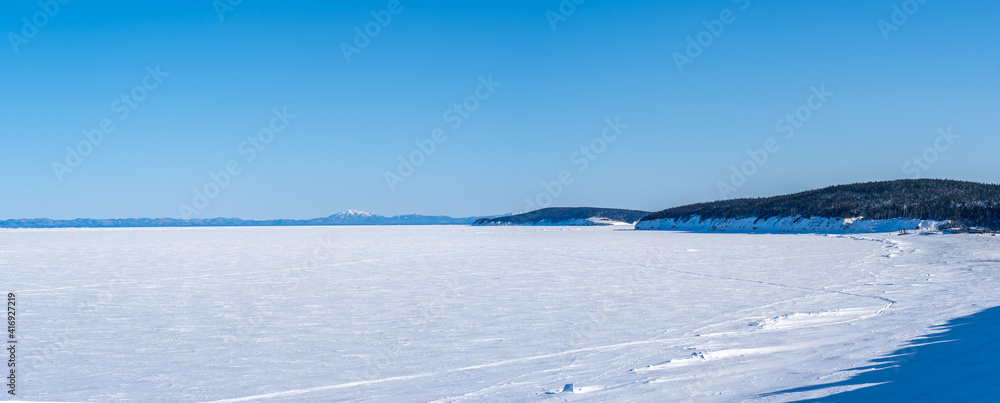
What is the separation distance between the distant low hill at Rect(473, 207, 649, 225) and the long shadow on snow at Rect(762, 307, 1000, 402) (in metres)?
135

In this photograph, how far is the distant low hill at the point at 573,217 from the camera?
151 metres

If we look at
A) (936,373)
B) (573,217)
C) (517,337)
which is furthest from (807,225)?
(573,217)

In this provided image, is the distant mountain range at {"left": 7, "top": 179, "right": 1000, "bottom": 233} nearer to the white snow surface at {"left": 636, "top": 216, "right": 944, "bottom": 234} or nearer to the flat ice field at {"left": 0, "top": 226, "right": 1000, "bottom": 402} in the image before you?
the white snow surface at {"left": 636, "top": 216, "right": 944, "bottom": 234}

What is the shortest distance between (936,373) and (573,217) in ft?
494

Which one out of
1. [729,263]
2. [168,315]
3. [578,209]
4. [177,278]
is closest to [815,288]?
[729,263]

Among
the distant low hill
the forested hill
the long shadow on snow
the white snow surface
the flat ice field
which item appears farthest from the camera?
the distant low hill

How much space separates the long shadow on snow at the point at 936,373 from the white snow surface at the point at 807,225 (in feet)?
149

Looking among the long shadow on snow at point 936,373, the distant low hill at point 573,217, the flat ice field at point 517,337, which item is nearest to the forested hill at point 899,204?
the flat ice field at point 517,337

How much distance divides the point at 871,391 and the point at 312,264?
20.6m

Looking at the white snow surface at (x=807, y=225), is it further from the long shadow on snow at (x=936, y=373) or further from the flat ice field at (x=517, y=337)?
the long shadow on snow at (x=936, y=373)

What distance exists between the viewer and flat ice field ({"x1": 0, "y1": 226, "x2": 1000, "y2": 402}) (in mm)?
6535

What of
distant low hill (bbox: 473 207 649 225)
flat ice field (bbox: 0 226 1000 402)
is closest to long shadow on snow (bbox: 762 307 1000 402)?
flat ice field (bbox: 0 226 1000 402)

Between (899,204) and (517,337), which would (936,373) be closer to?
(517,337)

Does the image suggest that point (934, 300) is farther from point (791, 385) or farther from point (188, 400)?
point (188, 400)
